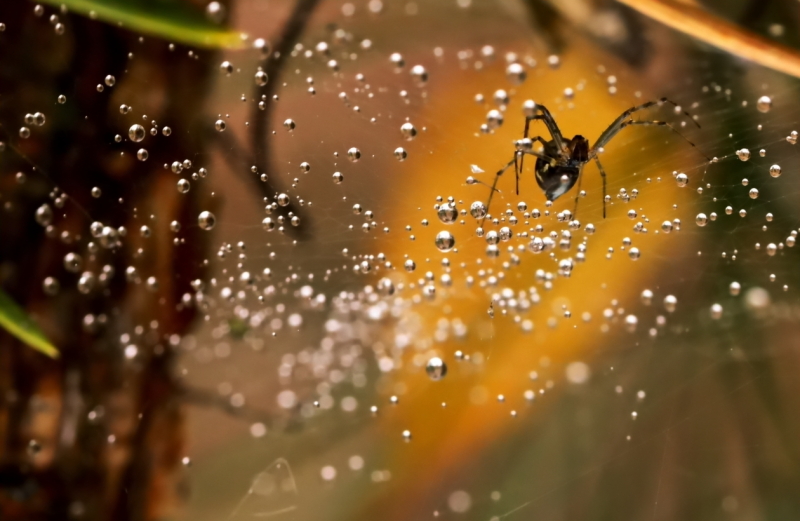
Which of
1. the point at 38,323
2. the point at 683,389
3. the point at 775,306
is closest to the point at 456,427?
the point at 683,389

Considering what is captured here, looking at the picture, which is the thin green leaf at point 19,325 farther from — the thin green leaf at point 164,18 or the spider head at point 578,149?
the spider head at point 578,149

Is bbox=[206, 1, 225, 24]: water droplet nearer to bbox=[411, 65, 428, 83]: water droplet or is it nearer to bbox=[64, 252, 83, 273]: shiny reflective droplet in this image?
bbox=[411, 65, 428, 83]: water droplet

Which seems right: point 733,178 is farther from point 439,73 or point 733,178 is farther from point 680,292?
point 439,73

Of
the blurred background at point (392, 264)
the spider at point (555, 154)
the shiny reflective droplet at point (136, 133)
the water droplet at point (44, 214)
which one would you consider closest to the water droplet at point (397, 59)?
the blurred background at point (392, 264)

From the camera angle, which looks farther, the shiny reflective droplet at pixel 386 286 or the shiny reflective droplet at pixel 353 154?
the shiny reflective droplet at pixel 386 286

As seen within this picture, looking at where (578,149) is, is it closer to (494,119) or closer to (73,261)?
(494,119)
